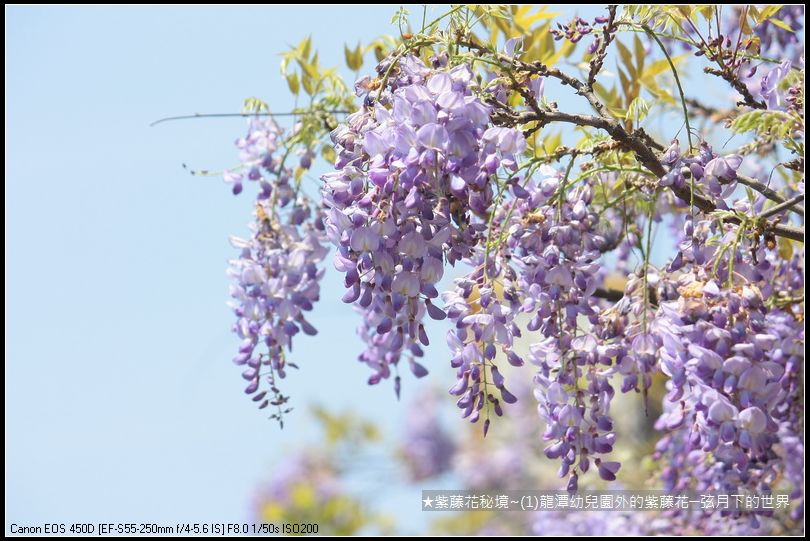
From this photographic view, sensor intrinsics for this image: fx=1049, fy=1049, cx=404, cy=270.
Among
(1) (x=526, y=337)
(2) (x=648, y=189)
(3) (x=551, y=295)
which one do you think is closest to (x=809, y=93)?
(2) (x=648, y=189)

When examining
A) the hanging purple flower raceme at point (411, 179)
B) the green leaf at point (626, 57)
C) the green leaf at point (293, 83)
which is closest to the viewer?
the hanging purple flower raceme at point (411, 179)

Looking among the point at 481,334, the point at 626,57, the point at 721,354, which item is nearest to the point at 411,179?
the point at 481,334

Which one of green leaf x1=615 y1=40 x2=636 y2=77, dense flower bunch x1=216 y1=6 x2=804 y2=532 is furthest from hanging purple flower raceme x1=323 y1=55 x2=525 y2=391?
green leaf x1=615 y1=40 x2=636 y2=77

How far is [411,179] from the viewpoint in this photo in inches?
64.8

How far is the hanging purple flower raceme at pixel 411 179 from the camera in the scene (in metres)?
1.66

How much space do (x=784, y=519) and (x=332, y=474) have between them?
4120mm

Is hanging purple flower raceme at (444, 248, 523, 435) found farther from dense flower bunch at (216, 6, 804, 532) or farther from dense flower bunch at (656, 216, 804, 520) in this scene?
dense flower bunch at (656, 216, 804, 520)

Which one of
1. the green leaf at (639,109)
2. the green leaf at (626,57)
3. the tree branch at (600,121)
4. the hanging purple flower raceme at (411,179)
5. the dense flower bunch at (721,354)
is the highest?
the green leaf at (626,57)

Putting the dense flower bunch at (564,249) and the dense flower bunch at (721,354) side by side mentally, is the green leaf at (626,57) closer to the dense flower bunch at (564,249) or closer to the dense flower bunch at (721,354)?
the dense flower bunch at (564,249)

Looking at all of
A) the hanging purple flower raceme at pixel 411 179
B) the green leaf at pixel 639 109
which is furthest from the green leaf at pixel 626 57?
the hanging purple flower raceme at pixel 411 179

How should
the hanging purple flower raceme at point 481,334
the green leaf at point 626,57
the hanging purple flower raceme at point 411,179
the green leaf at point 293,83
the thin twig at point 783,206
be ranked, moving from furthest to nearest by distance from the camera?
the green leaf at point 293,83, the green leaf at point 626,57, the hanging purple flower raceme at point 481,334, the thin twig at point 783,206, the hanging purple flower raceme at point 411,179

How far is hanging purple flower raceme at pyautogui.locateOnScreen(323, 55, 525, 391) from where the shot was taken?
5.46 ft

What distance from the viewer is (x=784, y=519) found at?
316 cm

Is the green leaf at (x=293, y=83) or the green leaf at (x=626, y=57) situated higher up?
the green leaf at (x=293, y=83)
